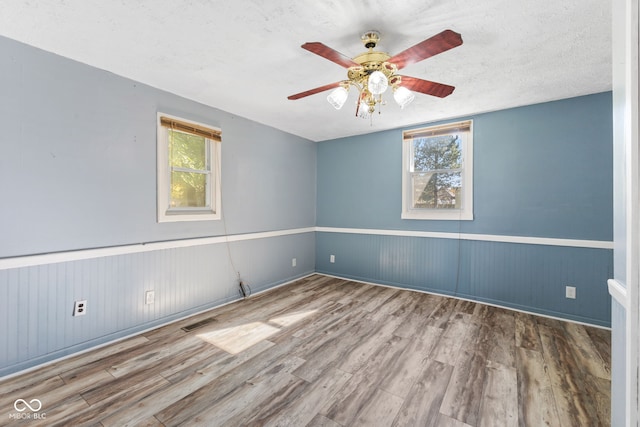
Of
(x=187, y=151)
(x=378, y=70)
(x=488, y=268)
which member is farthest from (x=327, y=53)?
(x=488, y=268)

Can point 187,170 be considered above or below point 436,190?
above

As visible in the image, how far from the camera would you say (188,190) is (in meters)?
3.11

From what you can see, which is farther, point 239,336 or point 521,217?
point 521,217

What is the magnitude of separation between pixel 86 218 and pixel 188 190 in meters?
0.99

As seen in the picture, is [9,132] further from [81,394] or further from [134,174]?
[81,394]

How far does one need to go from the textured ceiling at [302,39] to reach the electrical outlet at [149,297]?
2.10 m

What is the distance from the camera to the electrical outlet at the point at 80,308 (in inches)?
87.5

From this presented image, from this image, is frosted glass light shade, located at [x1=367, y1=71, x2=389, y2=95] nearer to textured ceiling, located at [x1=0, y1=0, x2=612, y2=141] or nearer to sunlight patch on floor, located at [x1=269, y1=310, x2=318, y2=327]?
textured ceiling, located at [x1=0, y1=0, x2=612, y2=141]

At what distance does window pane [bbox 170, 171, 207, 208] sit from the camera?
2977 mm

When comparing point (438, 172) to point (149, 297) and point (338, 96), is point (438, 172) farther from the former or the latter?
point (149, 297)

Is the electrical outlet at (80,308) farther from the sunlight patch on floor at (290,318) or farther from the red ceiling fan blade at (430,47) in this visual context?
the red ceiling fan blade at (430,47)

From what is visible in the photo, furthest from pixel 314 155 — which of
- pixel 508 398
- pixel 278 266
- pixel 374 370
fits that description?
pixel 508 398

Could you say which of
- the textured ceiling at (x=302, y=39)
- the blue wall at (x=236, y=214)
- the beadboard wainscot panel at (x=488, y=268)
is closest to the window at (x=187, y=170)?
the blue wall at (x=236, y=214)

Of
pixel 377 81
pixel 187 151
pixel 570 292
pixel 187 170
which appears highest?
pixel 377 81
